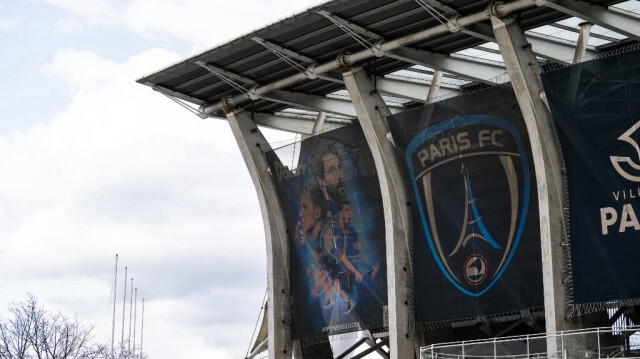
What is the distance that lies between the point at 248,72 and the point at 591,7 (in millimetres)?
13190

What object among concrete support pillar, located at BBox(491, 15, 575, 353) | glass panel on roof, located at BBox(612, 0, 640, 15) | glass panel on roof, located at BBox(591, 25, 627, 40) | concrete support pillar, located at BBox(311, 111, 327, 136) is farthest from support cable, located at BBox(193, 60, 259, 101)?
glass panel on roof, located at BBox(612, 0, 640, 15)

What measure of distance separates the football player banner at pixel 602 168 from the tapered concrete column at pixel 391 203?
6.99m

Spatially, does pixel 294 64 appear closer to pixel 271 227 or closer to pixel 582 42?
pixel 271 227

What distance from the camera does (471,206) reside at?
123ft

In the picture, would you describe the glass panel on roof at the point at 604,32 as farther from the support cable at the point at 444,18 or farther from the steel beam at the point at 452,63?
the support cable at the point at 444,18

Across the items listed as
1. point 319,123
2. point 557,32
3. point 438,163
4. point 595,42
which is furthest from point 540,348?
point 319,123

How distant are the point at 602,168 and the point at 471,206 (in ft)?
16.7

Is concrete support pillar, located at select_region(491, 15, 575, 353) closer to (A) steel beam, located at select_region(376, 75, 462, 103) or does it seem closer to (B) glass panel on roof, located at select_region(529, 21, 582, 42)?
(B) glass panel on roof, located at select_region(529, 21, 582, 42)

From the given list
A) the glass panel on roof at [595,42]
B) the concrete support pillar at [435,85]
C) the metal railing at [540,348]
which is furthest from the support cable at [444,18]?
the metal railing at [540,348]

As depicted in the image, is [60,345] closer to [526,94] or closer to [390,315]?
[390,315]

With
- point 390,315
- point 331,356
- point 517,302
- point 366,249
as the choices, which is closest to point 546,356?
point 517,302

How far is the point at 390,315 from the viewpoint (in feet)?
128

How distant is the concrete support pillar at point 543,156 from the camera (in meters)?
34.2

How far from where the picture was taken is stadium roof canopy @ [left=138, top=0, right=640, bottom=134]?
35.8m
